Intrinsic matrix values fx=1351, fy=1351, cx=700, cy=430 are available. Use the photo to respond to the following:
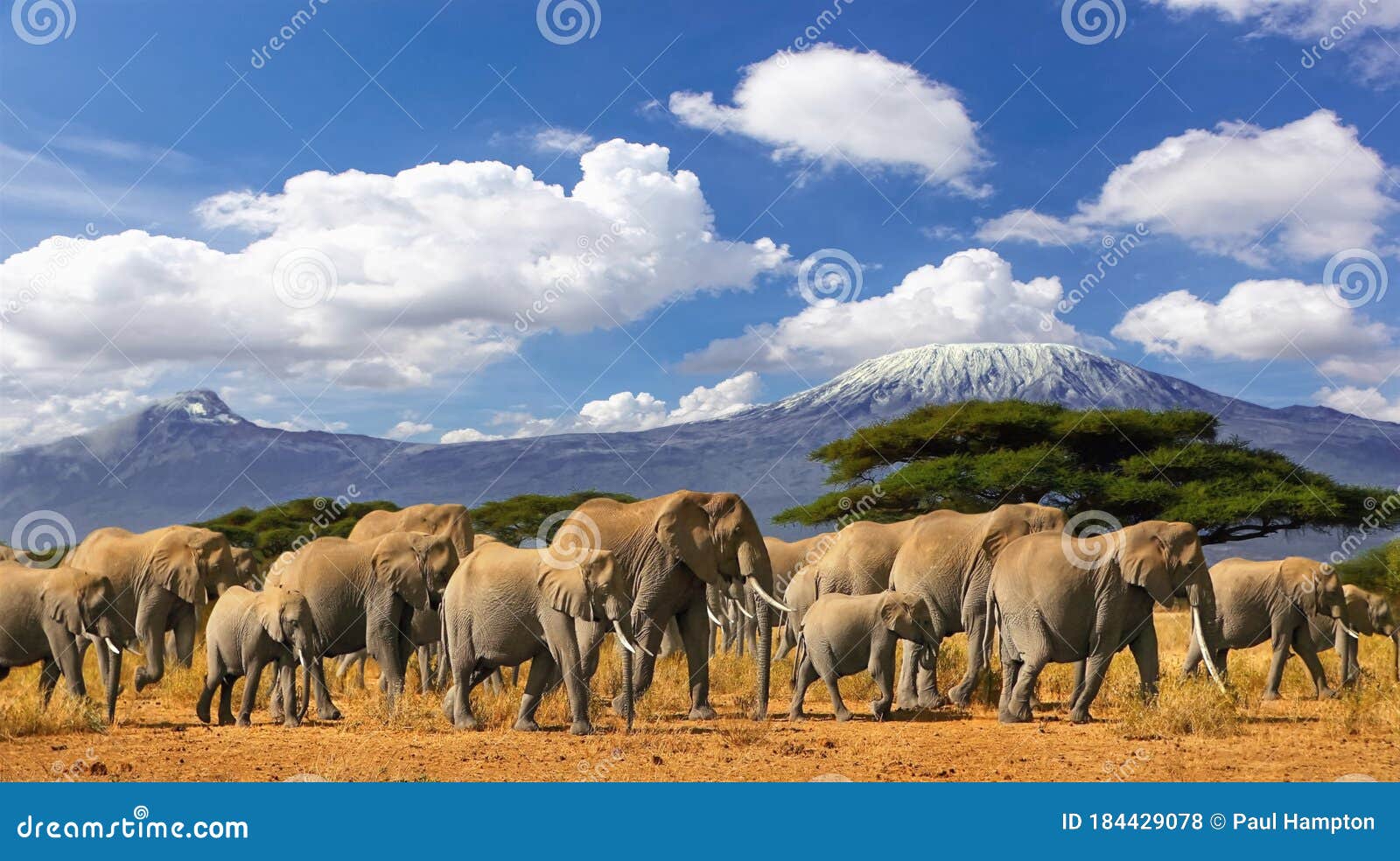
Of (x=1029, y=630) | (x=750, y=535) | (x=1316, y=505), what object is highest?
(x=1316, y=505)

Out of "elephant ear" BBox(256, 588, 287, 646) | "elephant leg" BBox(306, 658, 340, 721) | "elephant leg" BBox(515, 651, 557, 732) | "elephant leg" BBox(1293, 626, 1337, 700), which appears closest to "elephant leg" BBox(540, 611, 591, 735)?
"elephant leg" BBox(515, 651, 557, 732)

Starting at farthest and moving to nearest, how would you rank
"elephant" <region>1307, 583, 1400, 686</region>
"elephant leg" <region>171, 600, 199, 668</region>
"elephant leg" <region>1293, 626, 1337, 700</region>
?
"elephant leg" <region>171, 600, 199, 668</region> < "elephant" <region>1307, 583, 1400, 686</region> < "elephant leg" <region>1293, 626, 1337, 700</region>

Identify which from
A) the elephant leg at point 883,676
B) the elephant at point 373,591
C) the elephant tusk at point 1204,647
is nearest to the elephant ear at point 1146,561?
the elephant tusk at point 1204,647

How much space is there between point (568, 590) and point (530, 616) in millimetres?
623

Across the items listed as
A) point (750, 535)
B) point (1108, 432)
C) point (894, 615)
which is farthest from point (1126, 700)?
point (1108, 432)

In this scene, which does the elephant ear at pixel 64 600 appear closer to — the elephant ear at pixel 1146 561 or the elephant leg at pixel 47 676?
the elephant leg at pixel 47 676

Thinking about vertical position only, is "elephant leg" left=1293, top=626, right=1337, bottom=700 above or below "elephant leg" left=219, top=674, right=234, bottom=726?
above

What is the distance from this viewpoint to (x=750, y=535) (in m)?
14.8

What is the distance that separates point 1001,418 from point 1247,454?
896cm

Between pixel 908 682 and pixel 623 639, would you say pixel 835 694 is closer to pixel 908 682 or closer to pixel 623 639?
pixel 908 682

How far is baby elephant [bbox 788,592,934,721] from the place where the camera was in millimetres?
14961

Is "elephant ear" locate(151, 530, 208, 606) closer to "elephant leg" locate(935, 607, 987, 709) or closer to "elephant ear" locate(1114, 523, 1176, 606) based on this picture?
"elephant leg" locate(935, 607, 987, 709)

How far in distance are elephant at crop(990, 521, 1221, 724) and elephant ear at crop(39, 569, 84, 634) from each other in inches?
403
